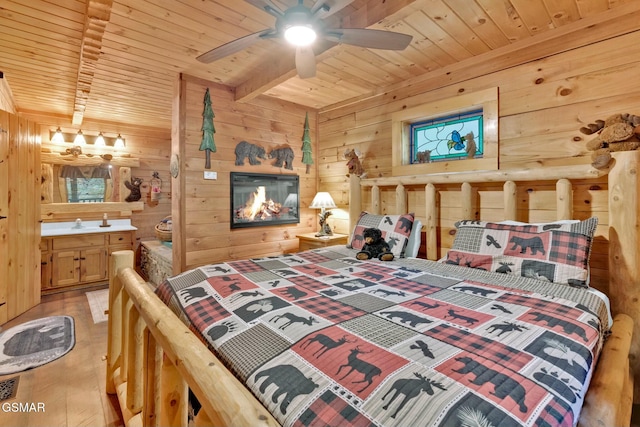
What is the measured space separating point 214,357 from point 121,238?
14.4 feet

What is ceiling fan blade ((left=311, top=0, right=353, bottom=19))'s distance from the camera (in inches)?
58.1

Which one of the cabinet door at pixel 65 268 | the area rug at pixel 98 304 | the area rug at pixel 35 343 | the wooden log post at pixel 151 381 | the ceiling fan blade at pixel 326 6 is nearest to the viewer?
the wooden log post at pixel 151 381

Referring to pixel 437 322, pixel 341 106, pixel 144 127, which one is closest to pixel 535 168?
pixel 437 322

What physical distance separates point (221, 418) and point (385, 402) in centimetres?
36

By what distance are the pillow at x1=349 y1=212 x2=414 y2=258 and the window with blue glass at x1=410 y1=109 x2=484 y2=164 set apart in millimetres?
782

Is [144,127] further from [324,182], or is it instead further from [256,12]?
[256,12]

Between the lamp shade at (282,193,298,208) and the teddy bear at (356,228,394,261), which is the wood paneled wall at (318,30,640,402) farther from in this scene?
the lamp shade at (282,193,298,208)

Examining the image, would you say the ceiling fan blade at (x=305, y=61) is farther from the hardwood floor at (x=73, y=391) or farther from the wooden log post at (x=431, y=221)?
the hardwood floor at (x=73, y=391)

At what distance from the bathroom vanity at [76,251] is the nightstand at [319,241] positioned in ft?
8.38

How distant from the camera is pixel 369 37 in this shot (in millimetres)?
1722

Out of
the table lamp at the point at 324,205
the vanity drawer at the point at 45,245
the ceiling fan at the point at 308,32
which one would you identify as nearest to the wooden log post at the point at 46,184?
the vanity drawer at the point at 45,245

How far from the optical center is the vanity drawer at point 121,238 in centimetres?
427

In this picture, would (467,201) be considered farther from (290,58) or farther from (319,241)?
(290,58)

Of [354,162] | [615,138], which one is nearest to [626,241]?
[615,138]
